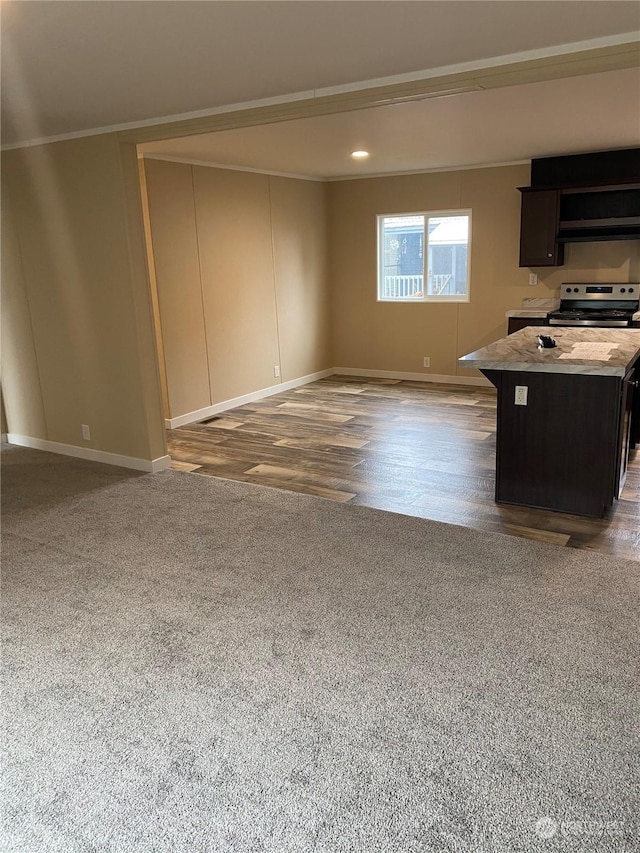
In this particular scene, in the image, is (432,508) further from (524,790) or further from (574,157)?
(574,157)

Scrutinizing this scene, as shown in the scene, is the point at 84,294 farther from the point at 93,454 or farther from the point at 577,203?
the point at 577,203

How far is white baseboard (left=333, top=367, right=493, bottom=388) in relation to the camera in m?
7.35

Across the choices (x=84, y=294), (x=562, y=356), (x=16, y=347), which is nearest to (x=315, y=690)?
(x=562, y=356)

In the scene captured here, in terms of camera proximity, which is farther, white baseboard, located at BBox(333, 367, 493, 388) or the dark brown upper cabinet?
white baseboard, located at BBox(333, 367, 493, 388)

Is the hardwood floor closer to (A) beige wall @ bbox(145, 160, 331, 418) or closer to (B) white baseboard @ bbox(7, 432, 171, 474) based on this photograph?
(B) white baseboard @ bbox(7, 432, 171, 474)

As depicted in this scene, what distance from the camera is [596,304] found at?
6305 millimetres

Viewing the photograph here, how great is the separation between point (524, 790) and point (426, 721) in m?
0.37

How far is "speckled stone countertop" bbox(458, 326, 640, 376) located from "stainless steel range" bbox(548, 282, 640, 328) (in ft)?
5.46

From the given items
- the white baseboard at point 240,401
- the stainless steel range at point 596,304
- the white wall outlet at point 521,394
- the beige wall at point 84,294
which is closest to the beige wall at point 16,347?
the beige wall at point 84,294

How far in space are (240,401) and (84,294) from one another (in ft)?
7.90

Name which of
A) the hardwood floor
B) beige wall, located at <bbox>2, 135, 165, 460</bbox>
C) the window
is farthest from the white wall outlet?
the window

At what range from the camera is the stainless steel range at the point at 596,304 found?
6.01 meters

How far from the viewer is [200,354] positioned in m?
6.11

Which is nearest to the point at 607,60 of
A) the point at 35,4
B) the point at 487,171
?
the point at 35,4
